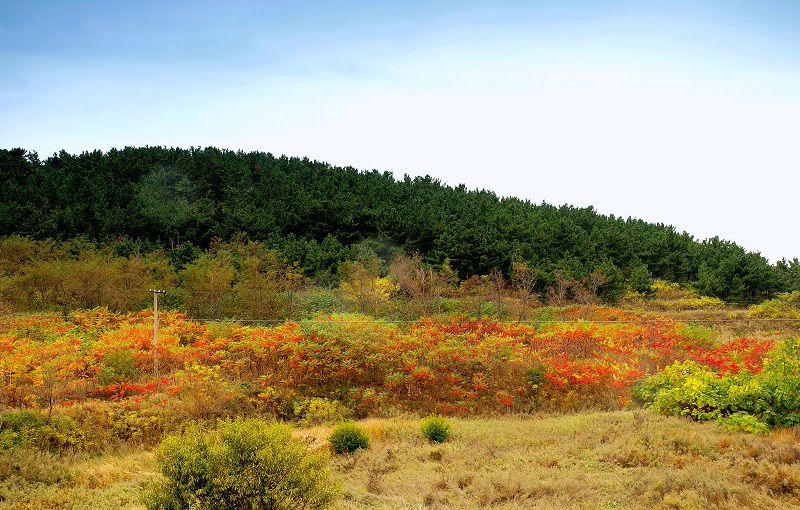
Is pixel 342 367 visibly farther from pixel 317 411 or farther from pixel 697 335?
pixel 697 335

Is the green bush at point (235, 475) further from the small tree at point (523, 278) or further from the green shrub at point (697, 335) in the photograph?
the small tree at point (523, 278)

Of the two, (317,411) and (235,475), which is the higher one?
(235,475)

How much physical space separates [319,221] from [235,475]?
34.3 metres

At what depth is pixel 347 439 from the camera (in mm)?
10766

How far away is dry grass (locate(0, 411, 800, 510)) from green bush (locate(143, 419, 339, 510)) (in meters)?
1.93

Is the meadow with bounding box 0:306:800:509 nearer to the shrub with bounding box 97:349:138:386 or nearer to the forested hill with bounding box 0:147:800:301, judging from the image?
the shrub with bounding box 97:349:138:386

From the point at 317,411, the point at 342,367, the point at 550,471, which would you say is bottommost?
the point at 317,411

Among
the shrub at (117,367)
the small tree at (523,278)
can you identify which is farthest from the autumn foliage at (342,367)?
the small tree at (523,278)

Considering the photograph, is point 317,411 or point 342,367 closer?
point 317,411

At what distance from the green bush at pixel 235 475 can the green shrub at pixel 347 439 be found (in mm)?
5102

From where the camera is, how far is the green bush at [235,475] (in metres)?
5.43

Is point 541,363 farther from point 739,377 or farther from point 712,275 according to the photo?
point 712,275

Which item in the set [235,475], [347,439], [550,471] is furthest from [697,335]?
[235,475]

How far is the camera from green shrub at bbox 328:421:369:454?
35.1 feet
